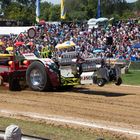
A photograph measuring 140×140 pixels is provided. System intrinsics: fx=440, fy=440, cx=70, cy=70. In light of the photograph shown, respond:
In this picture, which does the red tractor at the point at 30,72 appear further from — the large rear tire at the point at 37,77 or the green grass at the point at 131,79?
the green grass at the point at 131,79

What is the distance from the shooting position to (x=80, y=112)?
9.22m

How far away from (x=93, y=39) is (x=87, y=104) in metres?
23.8

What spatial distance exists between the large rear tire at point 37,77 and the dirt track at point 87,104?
0.81 feet

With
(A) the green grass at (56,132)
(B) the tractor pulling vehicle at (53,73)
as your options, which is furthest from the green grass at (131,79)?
(A) the green grass at (56,132)

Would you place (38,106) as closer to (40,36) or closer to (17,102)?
(17,102)

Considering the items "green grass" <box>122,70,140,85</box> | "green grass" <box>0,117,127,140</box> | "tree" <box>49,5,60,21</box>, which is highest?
"tree" <box>49,5,60,21</box>

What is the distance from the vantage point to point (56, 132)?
7160mm

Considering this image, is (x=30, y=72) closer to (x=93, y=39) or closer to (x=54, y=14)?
(x=93, y=39)

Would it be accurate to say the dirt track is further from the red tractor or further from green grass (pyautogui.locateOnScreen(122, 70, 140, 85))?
green grass (pyautogui.locateOnScreen(122, 70, 140, 85))

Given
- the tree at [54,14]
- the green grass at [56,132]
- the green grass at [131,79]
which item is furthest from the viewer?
the tree at [54,14]

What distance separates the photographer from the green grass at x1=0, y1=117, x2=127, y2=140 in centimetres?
671

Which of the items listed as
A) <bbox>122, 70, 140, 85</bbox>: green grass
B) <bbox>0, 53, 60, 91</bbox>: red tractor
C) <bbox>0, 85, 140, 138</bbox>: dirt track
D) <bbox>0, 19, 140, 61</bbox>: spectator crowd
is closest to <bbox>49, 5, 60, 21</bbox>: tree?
<bbox>0, 19, 140, 61</bbox>: spectator crowd

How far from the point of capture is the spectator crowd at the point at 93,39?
28005mm

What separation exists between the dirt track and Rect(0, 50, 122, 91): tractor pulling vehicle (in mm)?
312
